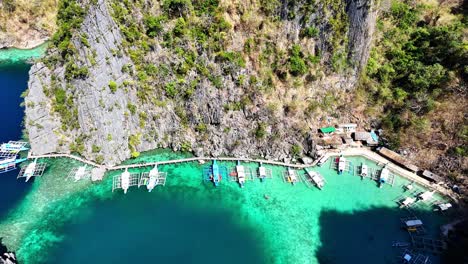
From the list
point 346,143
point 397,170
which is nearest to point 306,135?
point 346,143

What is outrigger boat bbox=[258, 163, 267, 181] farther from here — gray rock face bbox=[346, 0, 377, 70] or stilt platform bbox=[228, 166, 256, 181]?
gray rock face bbox=[346, 0, 377, 70]

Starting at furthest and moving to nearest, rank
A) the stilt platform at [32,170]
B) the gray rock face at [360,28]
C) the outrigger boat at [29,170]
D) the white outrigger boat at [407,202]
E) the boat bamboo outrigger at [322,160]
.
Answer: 1. the gray rock face at [360,28]
2. the boat bamboo outrigger at [322,160]
3. the stilt platform at [32,170]
4. the outrigger boat at [29,170]
5. the white outrigger boat at [407,202]

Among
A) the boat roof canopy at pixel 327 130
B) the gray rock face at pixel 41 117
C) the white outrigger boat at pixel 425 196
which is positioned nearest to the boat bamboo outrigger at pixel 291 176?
the boat roof canopy at pixel 327 130

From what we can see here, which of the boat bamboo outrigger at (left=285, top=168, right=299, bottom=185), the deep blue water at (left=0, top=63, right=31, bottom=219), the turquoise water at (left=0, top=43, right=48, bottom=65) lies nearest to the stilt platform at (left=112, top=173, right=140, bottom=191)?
the deep blue water at (left=0, top=63, right=31, bottom=219)

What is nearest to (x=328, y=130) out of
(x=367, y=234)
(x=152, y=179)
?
(x=367, y=234)

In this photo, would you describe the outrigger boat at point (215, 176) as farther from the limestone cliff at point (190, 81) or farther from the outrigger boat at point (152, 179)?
the outrigger boat at point (152, 179)

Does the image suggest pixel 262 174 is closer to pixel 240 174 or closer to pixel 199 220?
pixel 240 174

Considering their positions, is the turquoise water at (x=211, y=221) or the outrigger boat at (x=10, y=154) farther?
the outrigger boat at (x=10, y=154)
